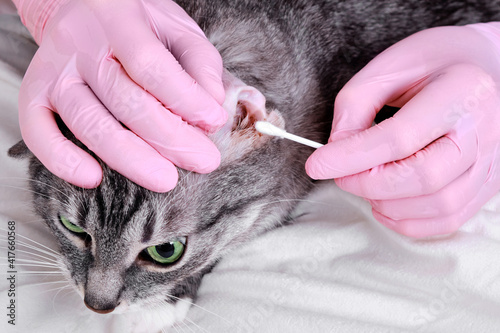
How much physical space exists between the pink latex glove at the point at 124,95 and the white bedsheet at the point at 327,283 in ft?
1.37

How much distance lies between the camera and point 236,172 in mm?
1307

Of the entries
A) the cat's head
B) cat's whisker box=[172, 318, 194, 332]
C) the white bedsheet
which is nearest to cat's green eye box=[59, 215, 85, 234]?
the cat's head

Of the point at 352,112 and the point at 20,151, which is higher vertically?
the point at 352,112

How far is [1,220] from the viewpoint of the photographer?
1527 mm

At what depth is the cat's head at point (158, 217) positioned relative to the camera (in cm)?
120

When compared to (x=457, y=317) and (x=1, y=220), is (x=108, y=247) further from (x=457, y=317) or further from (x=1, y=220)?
(x=457, y=317)

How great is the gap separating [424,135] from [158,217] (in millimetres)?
715

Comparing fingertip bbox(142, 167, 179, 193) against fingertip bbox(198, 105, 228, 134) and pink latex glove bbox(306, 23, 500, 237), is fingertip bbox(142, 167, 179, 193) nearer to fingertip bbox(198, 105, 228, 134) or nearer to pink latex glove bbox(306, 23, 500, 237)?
fingertip bbox(198, 105, 228, 134)

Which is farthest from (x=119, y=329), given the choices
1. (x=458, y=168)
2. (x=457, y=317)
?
(x=458, y=168)

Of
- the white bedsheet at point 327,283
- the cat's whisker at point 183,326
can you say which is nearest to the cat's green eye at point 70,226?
the white bedsheet at point 327,283

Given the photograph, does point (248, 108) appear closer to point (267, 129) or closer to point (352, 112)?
point (267, 129)

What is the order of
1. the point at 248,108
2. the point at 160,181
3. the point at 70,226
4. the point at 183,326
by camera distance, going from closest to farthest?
1. the point at 160,181
2. the point at 248,108
3. the point at 70,226
4. the point at 183,326

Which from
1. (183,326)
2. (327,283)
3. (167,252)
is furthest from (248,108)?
(183,326)

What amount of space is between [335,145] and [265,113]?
0.20 meters
